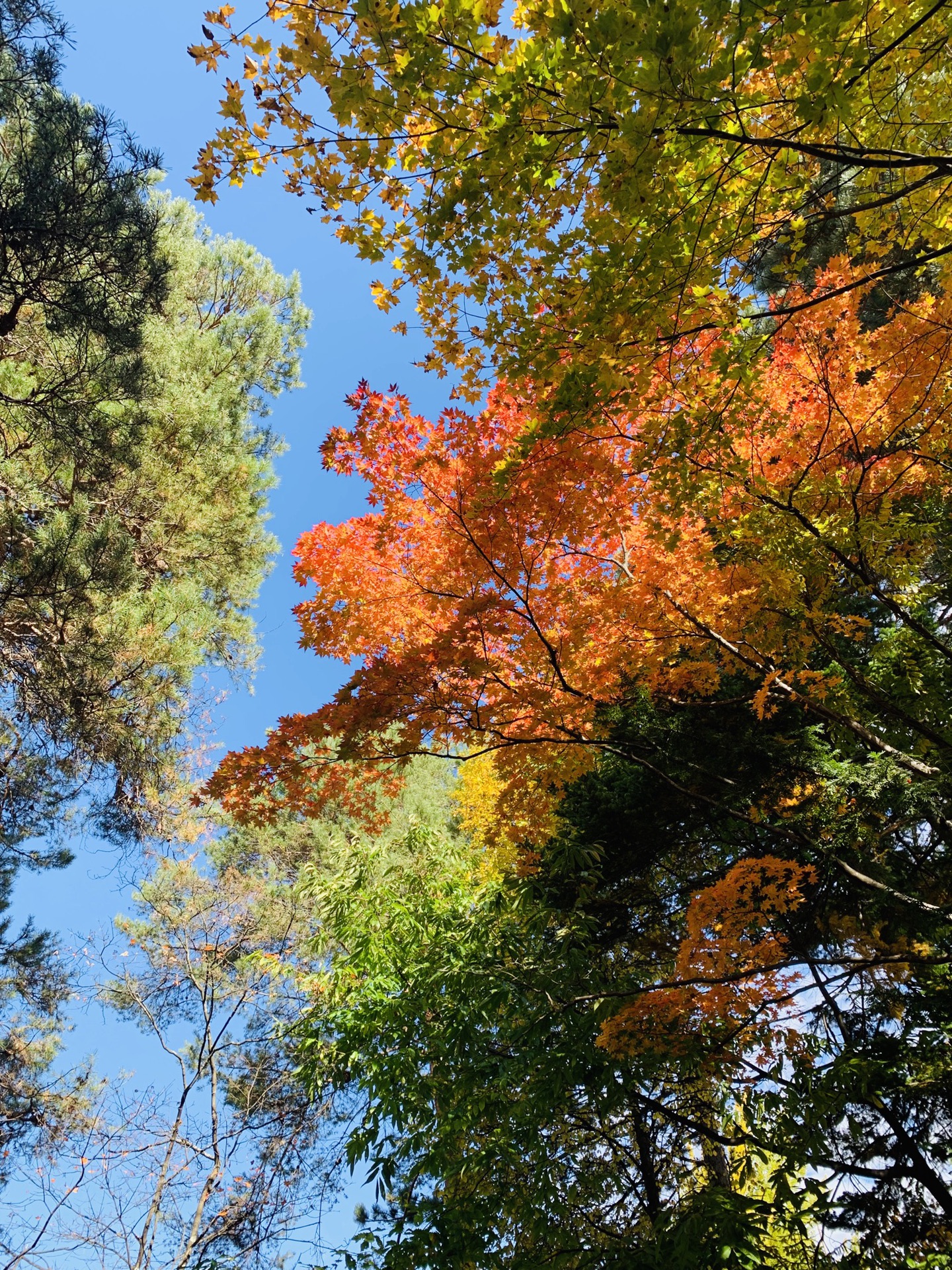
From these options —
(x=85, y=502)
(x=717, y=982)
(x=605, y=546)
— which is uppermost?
(x=85, y=502)

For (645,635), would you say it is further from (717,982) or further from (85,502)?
(85,502)

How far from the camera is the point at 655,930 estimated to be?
7.03m

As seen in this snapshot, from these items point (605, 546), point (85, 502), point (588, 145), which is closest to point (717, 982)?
point (605, 546)

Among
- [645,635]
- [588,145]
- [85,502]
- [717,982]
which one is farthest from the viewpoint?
[85,502]

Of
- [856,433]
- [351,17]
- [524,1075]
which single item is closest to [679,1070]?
[524,1075]

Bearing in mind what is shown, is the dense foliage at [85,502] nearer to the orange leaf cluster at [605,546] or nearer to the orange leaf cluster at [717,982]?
the orange leaf cluster at [605,546]

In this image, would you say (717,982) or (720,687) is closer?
(717,982)

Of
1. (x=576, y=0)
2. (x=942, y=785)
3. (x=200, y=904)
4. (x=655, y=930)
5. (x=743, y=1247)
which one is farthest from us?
(x=200, y=904)

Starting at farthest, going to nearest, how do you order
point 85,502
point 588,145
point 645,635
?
point 85,502 < point 645,635 < point 588,145

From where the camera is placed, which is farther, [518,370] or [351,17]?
[518,370]

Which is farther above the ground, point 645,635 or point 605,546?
point 605,546

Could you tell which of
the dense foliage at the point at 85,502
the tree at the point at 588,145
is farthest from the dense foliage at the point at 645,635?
the dense foliage at the point at 85,502

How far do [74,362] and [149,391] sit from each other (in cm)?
79

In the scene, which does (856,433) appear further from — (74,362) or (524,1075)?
(74,362)
